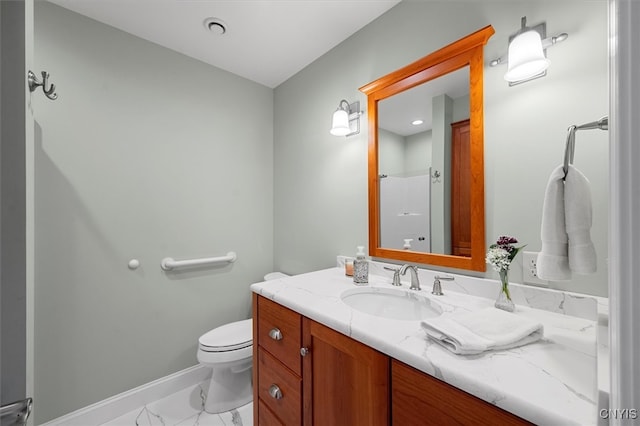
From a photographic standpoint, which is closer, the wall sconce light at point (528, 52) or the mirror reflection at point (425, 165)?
the wall sconce light at point (528, 52)

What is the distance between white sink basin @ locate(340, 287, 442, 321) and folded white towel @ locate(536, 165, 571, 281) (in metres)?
0.48

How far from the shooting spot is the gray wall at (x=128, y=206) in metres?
1.34

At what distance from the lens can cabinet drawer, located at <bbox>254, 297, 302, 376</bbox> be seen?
95 centimetres

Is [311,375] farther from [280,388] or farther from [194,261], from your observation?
[194,261]

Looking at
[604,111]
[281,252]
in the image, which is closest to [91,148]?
[281,252]

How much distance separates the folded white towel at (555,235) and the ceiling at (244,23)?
1.26 m

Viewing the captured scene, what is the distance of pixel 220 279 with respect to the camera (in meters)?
1.92

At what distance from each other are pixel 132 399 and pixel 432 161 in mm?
2199

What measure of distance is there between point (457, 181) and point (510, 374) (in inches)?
30.9

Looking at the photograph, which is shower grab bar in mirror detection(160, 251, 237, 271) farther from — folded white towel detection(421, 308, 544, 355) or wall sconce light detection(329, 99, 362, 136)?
folded white towel detection(421, 308, 544, 355)

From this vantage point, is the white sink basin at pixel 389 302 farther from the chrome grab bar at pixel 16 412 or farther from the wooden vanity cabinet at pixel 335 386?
the chrome grab bar at pixel 16 412

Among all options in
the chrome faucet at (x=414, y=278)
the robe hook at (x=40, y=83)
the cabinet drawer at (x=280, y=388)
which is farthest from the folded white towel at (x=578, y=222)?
the robe hook at (x=40, y=83)

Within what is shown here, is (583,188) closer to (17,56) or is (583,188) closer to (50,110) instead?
(17,56)

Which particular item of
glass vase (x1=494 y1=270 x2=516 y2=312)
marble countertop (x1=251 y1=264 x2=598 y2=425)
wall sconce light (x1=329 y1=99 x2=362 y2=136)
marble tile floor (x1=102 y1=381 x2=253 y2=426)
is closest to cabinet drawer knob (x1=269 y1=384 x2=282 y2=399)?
marble countertop (x1=251 y1=264 x2=598 y2=425)
